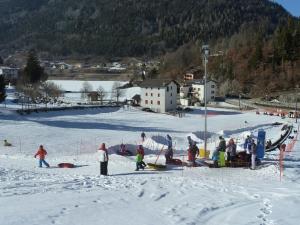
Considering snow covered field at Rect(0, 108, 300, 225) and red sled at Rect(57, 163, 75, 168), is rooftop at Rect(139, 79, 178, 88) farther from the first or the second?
red sled at Rect(57, 163, 75, 168)

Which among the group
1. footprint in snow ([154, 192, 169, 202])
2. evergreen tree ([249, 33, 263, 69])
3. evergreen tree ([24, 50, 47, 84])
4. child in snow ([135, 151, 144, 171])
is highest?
evergreen tree ([249, 33, 263, 69])

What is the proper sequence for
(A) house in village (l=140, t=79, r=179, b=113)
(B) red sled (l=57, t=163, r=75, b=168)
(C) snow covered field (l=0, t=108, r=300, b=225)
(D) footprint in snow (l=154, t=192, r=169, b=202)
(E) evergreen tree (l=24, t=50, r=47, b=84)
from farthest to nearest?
(E) evergreen tree (l=24, t=50, r=47, b=84) < (A) house in village (l=140, t=79, r=179, b=113) < (B) red sled (l=57, t=163, r=75, b=168) < (D) footprint in snow (l=154, t=192, r=169, b=202) < (C) snow covered field (l=0, t=108, r=300, b=225)

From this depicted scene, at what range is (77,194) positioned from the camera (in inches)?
578

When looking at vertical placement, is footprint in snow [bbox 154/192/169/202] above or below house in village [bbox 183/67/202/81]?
below

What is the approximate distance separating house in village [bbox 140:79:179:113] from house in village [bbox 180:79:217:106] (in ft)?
41.8

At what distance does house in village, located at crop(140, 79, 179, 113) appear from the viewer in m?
82.4

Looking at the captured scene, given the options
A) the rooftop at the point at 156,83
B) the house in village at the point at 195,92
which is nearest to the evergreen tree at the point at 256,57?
the house in village at the point at 195,92

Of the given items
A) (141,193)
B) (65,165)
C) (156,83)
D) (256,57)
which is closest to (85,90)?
(156,83)

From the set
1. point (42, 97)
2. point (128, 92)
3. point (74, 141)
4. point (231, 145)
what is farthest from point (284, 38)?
point (231, 145)

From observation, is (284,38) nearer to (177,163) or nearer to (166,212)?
(177,163)

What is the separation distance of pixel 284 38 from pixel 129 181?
324ft

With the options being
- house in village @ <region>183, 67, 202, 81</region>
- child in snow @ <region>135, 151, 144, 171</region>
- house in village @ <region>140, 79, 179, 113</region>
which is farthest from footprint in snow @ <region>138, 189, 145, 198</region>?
house in village @ <region>183, 67, 202, 81</region>

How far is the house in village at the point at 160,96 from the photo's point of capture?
270ft

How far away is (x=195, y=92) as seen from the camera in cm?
10400
